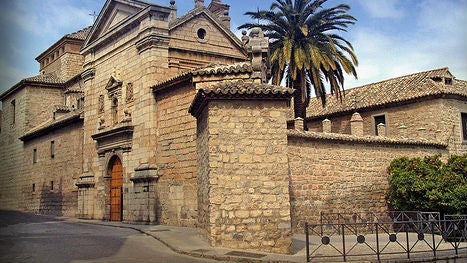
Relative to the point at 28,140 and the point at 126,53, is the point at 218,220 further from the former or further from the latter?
the point at 28,140

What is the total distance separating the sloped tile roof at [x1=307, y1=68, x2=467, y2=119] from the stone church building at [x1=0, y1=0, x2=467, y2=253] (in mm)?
106

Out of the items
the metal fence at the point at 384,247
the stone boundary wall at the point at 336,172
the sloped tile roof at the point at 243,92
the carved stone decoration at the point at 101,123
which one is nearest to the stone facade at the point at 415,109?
the stone boundary wall at the point at 336,172

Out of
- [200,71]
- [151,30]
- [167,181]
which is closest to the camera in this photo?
[200,71]

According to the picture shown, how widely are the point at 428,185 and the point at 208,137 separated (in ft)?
34.6

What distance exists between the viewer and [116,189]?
845 inches

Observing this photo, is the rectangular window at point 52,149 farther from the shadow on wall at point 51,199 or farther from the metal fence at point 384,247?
the metal fence at point 384,247

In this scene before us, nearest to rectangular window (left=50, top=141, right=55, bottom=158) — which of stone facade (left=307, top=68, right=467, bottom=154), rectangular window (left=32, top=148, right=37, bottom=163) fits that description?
rectangular window (left=32, top=148, right=37, bottom=163)

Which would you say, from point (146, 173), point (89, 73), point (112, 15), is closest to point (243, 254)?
point (146, 173)

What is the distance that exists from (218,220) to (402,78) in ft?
72.9

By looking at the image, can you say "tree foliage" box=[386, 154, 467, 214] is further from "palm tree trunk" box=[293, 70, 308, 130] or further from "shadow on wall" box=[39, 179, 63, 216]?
"shadow on wall" box=[39, 179, 63, 216]

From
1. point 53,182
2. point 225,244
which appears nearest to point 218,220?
point 225,244

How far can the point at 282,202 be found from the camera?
1188 centimetres

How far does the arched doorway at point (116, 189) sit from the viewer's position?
2109cm

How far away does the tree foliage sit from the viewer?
17609 mm
